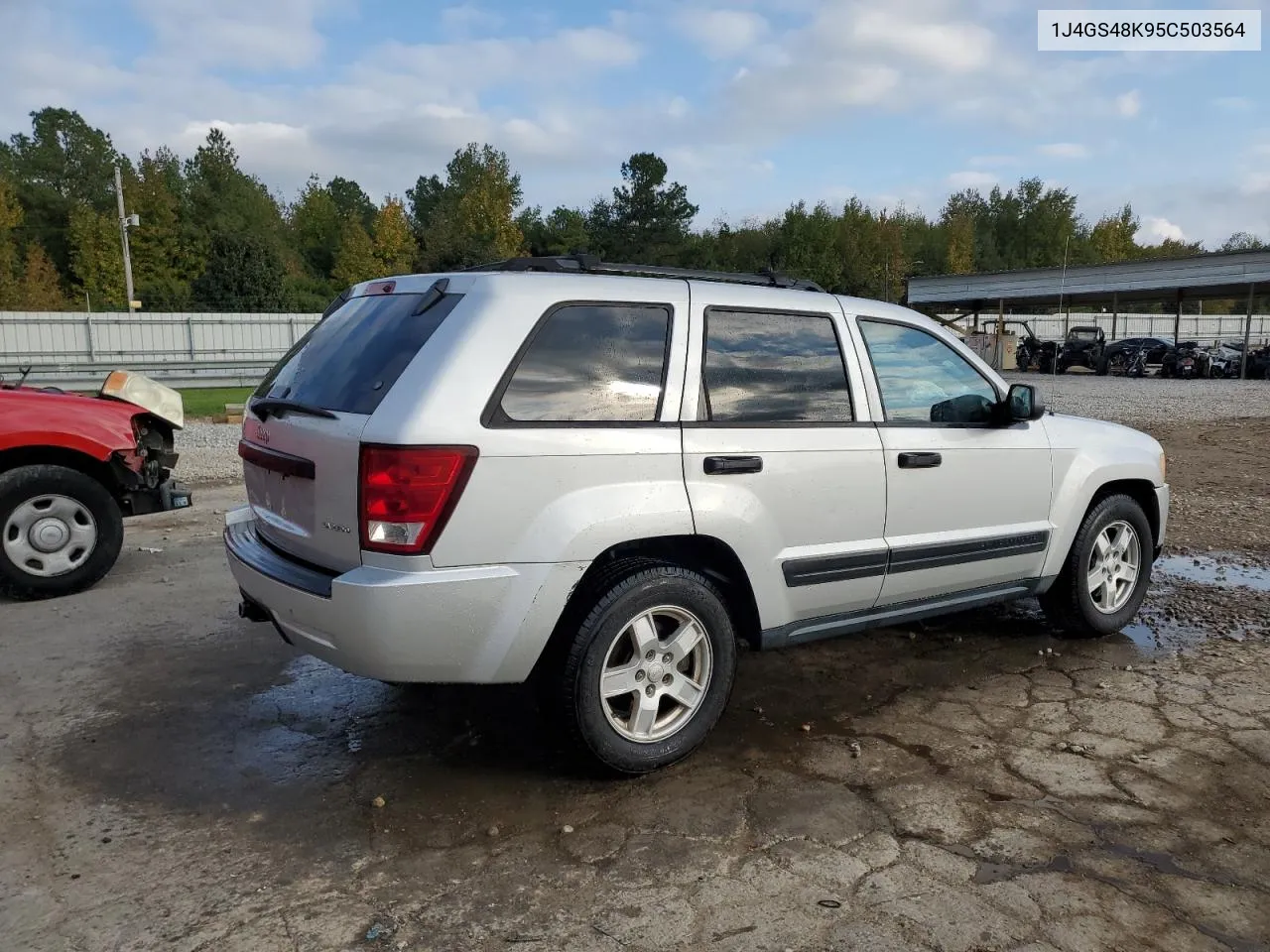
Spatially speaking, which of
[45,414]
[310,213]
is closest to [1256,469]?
[45,414]

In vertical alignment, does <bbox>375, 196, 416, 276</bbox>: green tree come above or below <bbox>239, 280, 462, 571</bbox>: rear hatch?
above

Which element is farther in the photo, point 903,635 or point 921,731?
point 903,635

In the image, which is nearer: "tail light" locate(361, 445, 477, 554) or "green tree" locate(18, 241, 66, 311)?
"tail light" locate(361, 445, 477, 554)

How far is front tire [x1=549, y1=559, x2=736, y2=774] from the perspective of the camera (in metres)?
3.33

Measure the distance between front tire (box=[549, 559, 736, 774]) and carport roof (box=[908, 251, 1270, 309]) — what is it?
3059cm

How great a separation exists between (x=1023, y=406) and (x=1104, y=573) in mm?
1327

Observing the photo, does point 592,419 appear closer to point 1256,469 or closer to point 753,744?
point 753,744

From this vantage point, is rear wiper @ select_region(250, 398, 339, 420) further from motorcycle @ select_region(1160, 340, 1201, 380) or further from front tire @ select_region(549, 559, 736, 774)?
motorcycle @ select_region(1160, 340, 1201, 380)

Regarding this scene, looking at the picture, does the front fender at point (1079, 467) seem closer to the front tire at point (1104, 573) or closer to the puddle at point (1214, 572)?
the front tire at point (1104, 573)

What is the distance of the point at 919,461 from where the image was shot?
4156 millimetres

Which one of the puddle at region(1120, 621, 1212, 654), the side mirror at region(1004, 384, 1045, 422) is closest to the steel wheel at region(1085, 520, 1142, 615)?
the puddle at region(1120, 621, 1212, 654)

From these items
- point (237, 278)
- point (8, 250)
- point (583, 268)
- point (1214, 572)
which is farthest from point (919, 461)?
point (8, 250)

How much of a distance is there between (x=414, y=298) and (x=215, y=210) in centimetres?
5574

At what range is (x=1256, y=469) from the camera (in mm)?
11219
